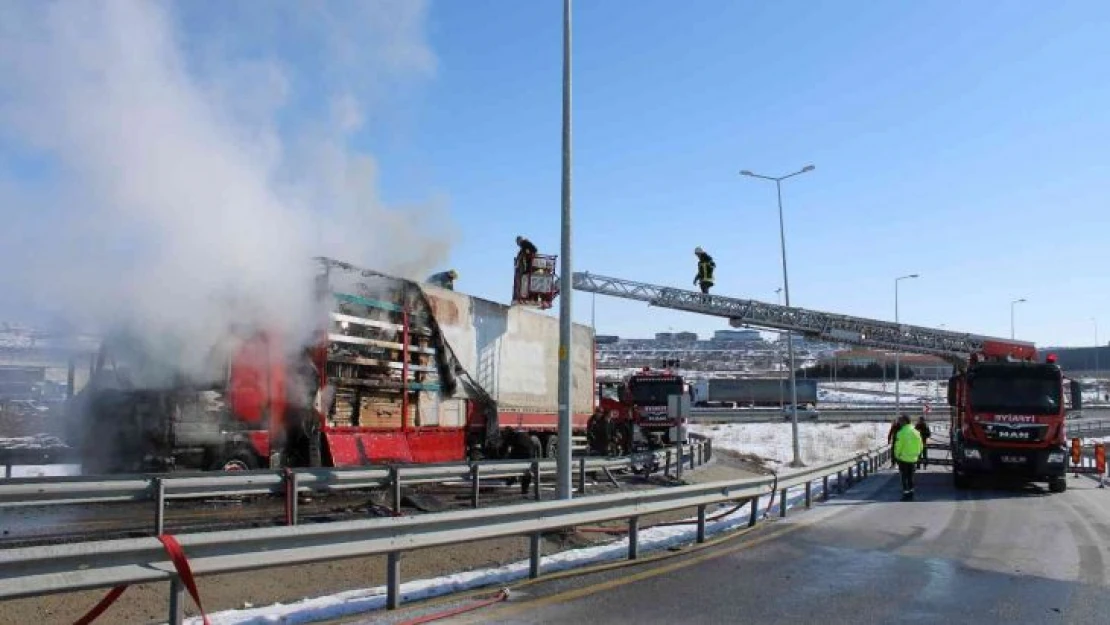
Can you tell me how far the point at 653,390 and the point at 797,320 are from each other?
20.9ft

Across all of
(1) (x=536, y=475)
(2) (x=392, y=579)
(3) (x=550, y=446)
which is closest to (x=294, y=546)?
(2) (x=392, y=579)

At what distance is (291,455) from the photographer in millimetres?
12664

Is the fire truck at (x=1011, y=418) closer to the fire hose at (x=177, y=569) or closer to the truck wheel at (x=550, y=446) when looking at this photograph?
the truck wheel at (x=550, y=446)

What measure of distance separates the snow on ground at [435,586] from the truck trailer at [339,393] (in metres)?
4.28

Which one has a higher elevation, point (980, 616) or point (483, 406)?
point (483, 406)

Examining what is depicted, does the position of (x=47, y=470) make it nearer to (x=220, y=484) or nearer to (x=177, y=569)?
(x=220, y=484)

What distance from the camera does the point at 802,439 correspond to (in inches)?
1622

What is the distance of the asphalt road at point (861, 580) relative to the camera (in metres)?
7.08

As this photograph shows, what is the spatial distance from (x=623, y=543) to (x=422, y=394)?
5.41 meters

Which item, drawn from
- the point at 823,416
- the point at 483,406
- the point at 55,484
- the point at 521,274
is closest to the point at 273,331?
the point at 55,484

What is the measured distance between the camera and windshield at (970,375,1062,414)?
62.1ft

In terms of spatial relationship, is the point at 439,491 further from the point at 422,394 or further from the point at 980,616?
the point at 980,616

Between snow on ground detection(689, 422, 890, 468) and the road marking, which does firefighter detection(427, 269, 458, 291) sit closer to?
the road marking

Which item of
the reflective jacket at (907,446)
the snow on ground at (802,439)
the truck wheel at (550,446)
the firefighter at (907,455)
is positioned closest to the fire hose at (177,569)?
the truck wheel at (550,446)
